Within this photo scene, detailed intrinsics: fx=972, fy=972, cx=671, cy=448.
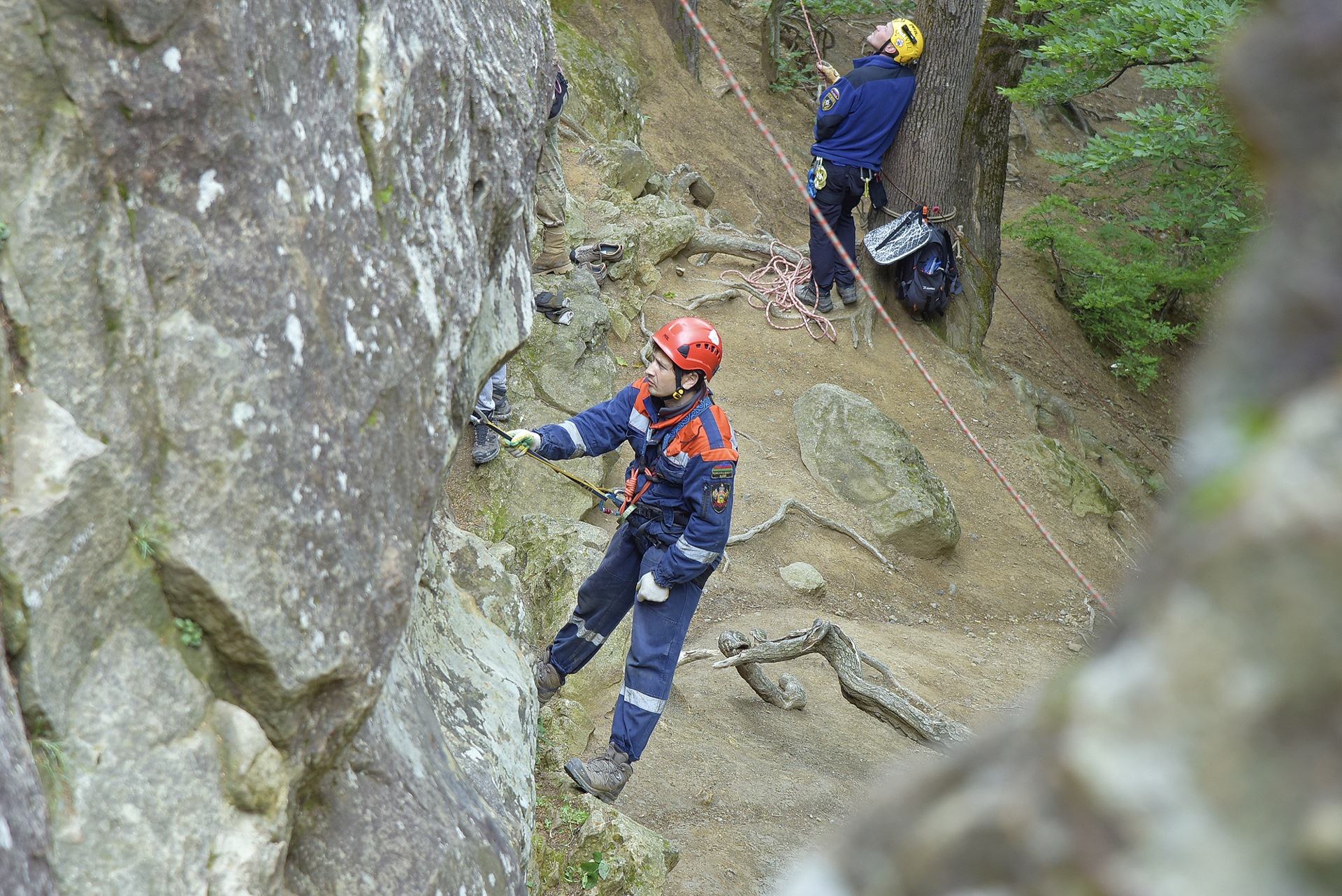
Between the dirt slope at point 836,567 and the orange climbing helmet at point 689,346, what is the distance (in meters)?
2.22

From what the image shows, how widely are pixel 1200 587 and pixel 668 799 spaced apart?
4.72m

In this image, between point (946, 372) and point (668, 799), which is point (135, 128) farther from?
point (946, 372)

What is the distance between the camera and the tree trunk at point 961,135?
953 centimetres

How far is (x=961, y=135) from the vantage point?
986 centimetres

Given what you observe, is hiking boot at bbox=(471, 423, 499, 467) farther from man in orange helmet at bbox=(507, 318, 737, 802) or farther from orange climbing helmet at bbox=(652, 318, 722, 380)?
orange climbing helmet at bbox=(652, 318, 722, 380)

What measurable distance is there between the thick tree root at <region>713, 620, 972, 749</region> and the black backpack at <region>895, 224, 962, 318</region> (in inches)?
200

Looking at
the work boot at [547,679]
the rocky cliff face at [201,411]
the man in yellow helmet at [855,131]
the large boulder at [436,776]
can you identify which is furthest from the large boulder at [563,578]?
the man in yellow helmet at [855,131]

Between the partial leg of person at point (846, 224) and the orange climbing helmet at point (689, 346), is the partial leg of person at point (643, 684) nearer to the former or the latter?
the orange climbing helmet at point (689, 346)

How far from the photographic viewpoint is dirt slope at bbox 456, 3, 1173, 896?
206 inches

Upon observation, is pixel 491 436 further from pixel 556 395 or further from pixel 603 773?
pixel 603 773

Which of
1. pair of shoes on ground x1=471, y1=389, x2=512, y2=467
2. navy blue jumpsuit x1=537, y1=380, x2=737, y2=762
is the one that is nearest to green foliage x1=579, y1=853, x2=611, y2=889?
navy blue jumpsuit x1=537, y1=380, x2=737, y2=762

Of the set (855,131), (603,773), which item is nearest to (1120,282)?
(855,131)

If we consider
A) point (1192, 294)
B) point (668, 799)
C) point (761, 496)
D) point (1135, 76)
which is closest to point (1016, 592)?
point (761, 496)

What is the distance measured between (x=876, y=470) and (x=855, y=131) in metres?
3.49
